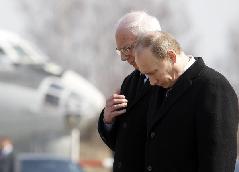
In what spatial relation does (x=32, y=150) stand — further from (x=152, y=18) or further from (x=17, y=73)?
(x=152, y=18)

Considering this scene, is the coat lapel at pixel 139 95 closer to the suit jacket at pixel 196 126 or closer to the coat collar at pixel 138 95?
the coat collar at pixel 138 95

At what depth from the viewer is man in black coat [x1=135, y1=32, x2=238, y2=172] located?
14.9 ft

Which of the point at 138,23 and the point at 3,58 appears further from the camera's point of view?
the point at 3,58

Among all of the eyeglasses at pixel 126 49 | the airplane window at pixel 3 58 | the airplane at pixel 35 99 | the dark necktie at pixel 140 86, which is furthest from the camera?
the airplane window at pixel 3 58

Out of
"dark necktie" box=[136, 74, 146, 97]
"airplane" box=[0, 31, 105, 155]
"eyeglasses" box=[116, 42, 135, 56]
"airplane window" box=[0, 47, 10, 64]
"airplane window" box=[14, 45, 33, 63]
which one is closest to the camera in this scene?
"eyeglasses" box=[116, 42, 135, 56]

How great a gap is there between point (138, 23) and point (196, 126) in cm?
66

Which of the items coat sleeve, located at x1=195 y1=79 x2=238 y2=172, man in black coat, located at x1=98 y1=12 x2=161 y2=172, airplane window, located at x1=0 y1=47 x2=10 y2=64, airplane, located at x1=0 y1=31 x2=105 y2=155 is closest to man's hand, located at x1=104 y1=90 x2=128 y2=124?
man in black coat, located at x1=98 y1=12 x2=161 y2=172

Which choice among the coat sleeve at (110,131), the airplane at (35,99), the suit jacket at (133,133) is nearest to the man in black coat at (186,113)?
the suit jacket at (133,133)

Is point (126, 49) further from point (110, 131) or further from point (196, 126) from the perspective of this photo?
point (196, 126)

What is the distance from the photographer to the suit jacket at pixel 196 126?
4.54m

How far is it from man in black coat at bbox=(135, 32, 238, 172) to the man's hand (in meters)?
0.31

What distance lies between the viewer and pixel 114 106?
5039 mm

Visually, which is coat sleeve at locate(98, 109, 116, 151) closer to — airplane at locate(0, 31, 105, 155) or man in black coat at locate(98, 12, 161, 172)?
man in black coat at locate(98, 12, 161, 172)

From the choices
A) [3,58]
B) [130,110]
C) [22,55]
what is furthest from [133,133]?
[22,55]
